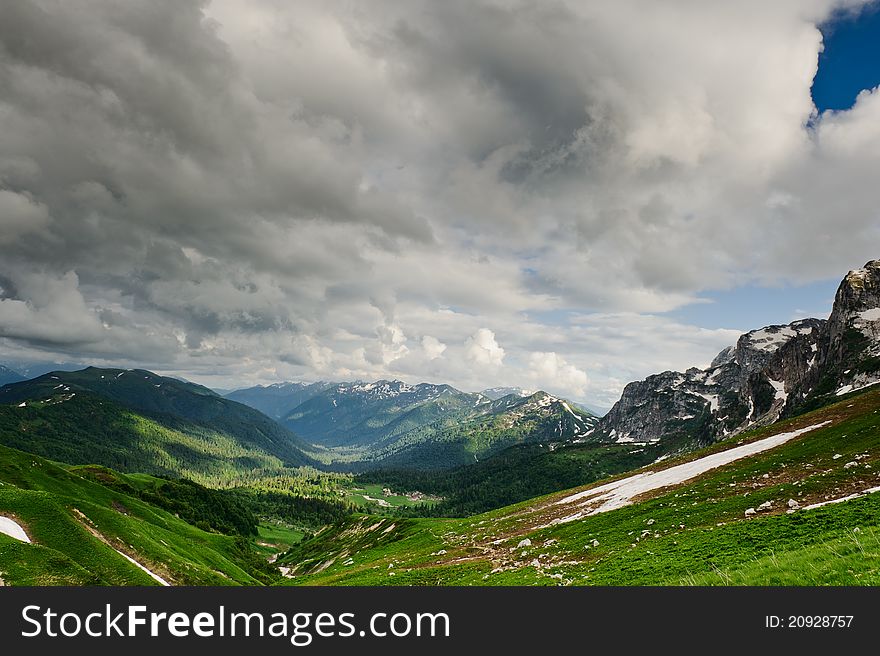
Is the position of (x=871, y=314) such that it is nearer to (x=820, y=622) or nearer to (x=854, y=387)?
(x=854, y=387)

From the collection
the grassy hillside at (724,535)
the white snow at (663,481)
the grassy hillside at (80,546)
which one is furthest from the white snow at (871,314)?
the grassy hillside at (80,546)

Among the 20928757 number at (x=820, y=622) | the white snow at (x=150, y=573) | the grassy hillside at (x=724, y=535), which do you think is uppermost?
the 20928757 number at (x=820, y=622)

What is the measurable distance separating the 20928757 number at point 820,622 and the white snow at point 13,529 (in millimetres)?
61799

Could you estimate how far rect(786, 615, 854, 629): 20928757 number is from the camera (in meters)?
12.6

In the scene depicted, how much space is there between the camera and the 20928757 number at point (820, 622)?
1255cm

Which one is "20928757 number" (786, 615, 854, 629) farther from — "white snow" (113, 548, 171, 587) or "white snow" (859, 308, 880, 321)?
"white snow" (859, 308, 880, 321)

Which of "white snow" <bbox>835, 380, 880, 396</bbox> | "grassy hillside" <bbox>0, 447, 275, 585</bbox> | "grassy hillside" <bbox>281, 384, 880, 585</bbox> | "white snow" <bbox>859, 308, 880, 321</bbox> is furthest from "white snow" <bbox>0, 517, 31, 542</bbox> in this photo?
"white snow" <bbox>859, 308, 880, 321</bbox>

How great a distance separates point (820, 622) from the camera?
42.1 feet

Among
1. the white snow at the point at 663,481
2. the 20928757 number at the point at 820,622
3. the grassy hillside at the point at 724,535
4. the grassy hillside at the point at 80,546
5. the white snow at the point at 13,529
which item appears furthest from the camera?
the white snow at the point at 663,481

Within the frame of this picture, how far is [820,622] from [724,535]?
53.9ft

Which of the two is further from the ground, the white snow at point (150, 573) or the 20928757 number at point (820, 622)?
the 20928757 number at point (820, 622)

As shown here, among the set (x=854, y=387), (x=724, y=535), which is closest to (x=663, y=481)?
A: (x=724, y=535)

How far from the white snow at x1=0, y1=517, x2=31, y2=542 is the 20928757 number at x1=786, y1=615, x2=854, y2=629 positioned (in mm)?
61799

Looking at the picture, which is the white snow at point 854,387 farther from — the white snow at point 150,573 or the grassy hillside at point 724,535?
the white snow at point 150,573
